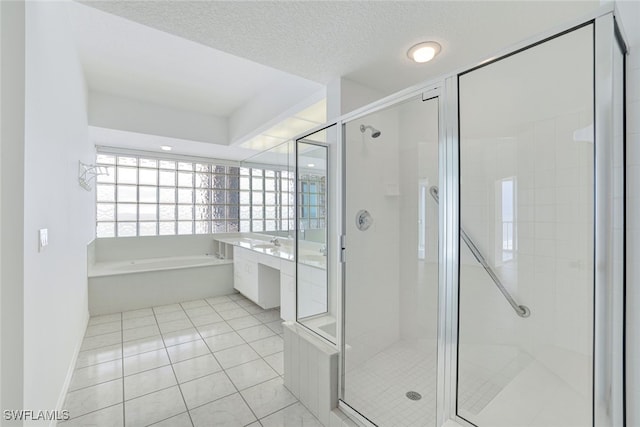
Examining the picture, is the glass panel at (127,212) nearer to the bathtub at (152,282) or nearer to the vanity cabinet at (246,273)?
the bathtub at (152,282)

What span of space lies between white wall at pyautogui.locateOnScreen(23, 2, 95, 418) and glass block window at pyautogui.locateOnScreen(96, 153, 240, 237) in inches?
89.9

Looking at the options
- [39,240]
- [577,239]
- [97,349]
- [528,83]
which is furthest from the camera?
[97,349]

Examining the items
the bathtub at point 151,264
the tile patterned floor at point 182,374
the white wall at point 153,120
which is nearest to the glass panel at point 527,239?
the tile patterned floor at point 182,374

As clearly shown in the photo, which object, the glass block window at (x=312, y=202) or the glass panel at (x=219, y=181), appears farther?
the glass panel at (x=219, y=181)

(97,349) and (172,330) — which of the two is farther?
(172,330)

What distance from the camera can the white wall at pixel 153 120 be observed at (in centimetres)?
338

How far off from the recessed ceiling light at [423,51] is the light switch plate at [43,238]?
244 cm

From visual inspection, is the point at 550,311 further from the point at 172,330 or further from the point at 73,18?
the point at 73,18

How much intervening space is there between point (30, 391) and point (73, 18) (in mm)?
2525

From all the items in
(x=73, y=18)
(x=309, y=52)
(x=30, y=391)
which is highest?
(x=73, y=18)

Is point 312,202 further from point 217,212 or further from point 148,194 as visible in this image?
point 148,194

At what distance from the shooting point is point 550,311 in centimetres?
168

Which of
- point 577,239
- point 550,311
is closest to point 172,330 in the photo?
point 550,311

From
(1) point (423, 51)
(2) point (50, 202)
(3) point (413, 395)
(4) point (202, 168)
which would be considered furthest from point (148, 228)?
(1) point (423, 51)
